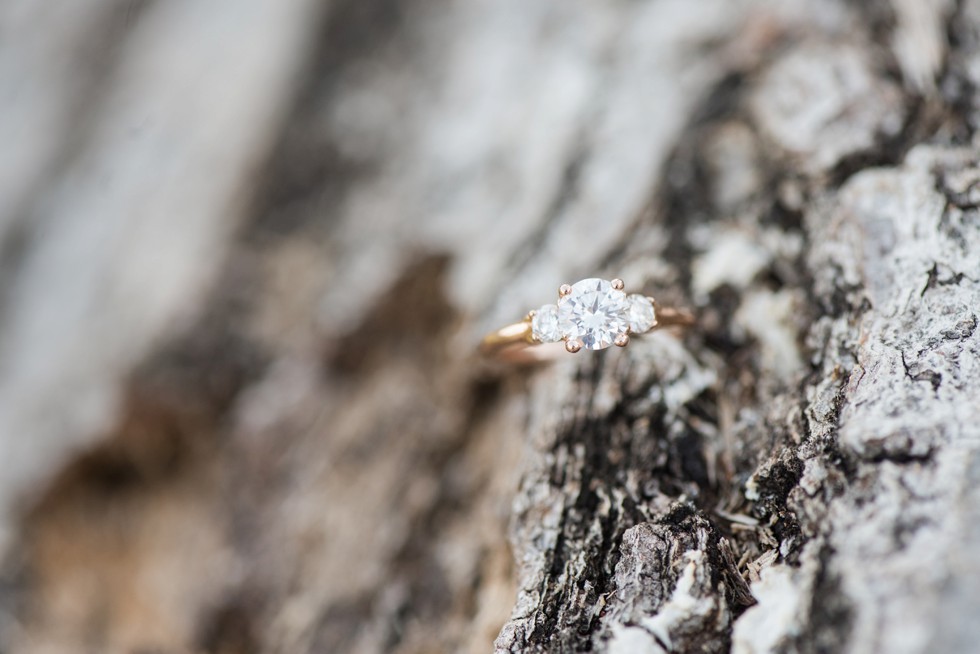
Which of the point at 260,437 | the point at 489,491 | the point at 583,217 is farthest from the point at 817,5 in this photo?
the point at 260,437

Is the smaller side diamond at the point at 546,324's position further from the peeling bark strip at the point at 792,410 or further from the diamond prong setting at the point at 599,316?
the peeling bark strip at the point at 792,410

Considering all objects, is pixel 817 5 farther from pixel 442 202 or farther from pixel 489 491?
pixel 489 491

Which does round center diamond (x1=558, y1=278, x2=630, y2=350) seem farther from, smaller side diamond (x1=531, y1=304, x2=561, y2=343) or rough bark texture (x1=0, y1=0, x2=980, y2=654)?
rough bark texture (x1=0, y1=0, x2=980, y2=654)

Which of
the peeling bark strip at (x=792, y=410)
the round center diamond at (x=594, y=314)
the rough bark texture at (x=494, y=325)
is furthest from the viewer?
the round center diamond at (x=594, y=314)

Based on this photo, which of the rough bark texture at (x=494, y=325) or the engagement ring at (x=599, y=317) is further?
the engagement ring at (x=599, y=317)

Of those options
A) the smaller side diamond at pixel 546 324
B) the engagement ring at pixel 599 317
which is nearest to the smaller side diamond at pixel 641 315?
the engagement ring at pixel 599 317

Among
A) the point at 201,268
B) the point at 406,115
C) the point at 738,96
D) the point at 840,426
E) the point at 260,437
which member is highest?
the point at 406,115

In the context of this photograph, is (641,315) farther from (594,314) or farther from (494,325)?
(494,325)
